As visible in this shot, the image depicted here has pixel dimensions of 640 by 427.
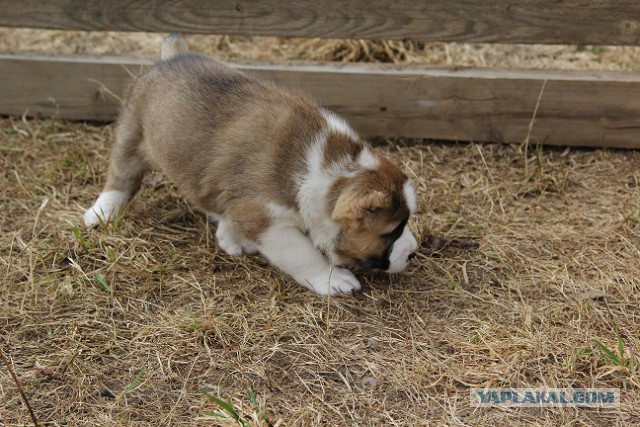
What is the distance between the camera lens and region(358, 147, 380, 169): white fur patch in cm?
380

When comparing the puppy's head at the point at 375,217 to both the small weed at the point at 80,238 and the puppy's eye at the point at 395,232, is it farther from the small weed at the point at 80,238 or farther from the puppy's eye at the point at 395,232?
the small weed at the point at 80,238

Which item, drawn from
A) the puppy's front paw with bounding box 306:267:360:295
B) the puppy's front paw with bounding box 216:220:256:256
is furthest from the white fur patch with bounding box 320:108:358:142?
the puppy's front paw with bounding box 216:220:256:256

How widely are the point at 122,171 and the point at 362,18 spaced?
6.01ft

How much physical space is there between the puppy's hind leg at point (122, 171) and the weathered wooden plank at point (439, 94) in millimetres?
876

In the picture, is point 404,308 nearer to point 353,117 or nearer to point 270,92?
point 270,92

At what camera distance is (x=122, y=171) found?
179 inches

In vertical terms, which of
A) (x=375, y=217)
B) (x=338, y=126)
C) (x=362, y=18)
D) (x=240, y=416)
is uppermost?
(x=362, y=18)

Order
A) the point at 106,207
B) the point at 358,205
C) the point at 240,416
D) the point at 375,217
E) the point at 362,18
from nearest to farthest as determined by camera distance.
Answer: the point at 240,416, the point at 358,205, the point at 375,217, the point at 106,207, the point at 362,18

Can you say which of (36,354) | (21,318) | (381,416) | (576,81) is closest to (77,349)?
(36,354)

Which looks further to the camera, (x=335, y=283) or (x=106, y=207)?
(x=106, y=207)

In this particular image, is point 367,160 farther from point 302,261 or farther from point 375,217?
point 302,261

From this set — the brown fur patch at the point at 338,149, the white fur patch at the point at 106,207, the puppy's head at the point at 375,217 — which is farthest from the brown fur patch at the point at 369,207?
the white fur patch at the point at 106,207

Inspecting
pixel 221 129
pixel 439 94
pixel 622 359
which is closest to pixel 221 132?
pixel 221 129

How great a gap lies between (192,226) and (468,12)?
2.22 meters
